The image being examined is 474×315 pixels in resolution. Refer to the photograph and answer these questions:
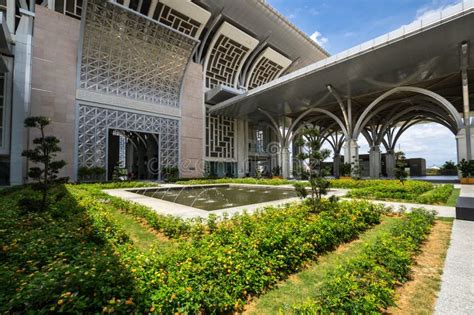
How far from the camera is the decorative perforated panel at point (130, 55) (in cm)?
2073

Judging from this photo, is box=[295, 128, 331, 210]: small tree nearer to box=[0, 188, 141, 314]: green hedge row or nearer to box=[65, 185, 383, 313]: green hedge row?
box=[65, 185, 383, 313]: green hedge row

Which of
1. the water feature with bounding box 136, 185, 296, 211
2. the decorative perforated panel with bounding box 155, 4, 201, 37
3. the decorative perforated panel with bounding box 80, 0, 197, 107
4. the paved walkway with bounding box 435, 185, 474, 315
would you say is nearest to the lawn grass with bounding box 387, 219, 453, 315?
the paved walkway with bounding box 435, 185, 474, 315

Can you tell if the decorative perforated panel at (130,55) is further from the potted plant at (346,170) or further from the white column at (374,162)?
the white column at (374,162)

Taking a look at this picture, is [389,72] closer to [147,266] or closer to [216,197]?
[216,197]

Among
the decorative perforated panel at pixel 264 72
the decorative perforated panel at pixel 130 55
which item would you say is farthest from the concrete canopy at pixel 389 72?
the decorative perforated panel at pixel 264 72

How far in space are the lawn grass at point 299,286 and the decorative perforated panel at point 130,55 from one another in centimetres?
2540

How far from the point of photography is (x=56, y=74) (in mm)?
20406

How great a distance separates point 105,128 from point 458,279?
25970 millimetres

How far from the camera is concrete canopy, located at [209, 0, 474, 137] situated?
15.0m

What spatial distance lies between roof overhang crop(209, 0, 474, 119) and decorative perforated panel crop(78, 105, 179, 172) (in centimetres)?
900

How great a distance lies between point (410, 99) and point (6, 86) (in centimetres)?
4051

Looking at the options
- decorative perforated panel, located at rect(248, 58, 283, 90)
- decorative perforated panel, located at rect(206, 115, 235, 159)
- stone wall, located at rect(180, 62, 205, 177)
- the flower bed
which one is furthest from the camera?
decorative perforated panel, located at rect(248, 58, 283, 90)

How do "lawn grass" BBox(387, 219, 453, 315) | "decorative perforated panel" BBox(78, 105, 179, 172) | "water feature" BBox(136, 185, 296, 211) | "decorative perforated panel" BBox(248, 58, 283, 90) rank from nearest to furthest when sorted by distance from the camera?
"lawn grass" BBox(387, 219, 453, 315) < "water feature" BBox(136, 185, 296, 211) < "decorative perforated panel" BBox(78, 105, 179, 172) < "decorative perforated panel" BBox(248, 58, 283, 90)

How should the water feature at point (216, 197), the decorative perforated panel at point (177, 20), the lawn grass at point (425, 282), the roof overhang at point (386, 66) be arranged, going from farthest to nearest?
the decorative perforated panel at point (177, 20), the roof overhang at point (386, 66), the water feature at point (216, 197), the lawn grass at point (425, 282)
